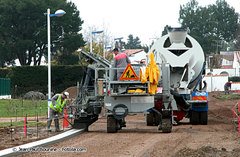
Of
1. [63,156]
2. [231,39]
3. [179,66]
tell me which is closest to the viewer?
[63,156]

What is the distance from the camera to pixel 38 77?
52500 millimetres

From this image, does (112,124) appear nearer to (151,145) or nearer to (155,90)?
(155,90)

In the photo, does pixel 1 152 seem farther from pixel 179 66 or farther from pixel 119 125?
pixel 179 66

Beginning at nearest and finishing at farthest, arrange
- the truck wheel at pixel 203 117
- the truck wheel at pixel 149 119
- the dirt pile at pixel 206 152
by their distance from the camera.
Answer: the dirt pile at pixel 206 152
the truck wheel at pixel 203 117
the truck wheel at pixel 149 119

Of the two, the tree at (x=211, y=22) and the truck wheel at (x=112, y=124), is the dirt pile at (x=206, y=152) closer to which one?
the truck wheel at (x=112, y=124)

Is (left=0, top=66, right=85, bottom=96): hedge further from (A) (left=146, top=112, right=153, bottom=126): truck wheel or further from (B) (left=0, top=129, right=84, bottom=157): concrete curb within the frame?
(B) (left=0, top=129, right=84, bottom=157): concrete curb

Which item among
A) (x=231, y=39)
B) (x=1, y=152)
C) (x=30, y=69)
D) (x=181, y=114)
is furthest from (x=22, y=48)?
(x=231, y=39)

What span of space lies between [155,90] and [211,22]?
93.5 m

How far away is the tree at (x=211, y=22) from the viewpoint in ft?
337

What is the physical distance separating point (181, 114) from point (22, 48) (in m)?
43.8

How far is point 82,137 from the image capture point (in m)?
15.5

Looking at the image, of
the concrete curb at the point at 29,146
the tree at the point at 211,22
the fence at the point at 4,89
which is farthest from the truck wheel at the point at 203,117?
the tree at the point at 211,22

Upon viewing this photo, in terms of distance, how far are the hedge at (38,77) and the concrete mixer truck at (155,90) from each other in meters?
33.5

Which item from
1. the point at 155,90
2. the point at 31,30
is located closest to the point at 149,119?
the point at 155,90
